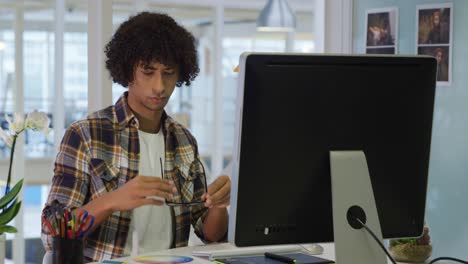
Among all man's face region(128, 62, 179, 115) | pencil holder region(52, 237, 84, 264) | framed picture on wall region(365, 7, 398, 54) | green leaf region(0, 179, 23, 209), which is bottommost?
pencil holder region(52, 237, 84, 264)

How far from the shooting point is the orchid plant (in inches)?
69.4

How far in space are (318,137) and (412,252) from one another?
0.69 metres

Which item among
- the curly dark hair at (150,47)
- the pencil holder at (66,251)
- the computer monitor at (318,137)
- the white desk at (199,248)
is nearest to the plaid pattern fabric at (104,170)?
the curly dark hair at (150,47)

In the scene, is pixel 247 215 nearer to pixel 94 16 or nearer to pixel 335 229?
pixel 335 229

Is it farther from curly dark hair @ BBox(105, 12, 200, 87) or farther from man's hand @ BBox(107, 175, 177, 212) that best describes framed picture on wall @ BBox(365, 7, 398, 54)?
man's hand @ BBox(107, 175, 177, 212)

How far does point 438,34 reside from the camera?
10.5 feet

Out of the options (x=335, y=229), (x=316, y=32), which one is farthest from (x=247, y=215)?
(x=316, y=32)

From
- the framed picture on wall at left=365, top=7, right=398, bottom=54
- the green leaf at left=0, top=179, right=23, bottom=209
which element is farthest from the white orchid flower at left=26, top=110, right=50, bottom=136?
the framed picture on wall at left=365, top=7, right=398, bottom=54

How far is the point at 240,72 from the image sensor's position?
57.2 inches

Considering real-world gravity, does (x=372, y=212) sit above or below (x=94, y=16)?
below

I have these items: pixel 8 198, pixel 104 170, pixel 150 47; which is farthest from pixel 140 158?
pixel 8 198

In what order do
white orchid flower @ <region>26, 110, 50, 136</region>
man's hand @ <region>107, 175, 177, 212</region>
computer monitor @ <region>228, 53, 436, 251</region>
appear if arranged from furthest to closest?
1. man's hand @ <region>107, 175, 177, 212</region>
2. white orchid flower @ <region>26, 110, 50, 136</region>
3. computer monitor @ <region>228, 53, 436, 251</region>

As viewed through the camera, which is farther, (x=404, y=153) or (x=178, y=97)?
(x=178, y=97)

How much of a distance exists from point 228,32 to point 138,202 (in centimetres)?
474
